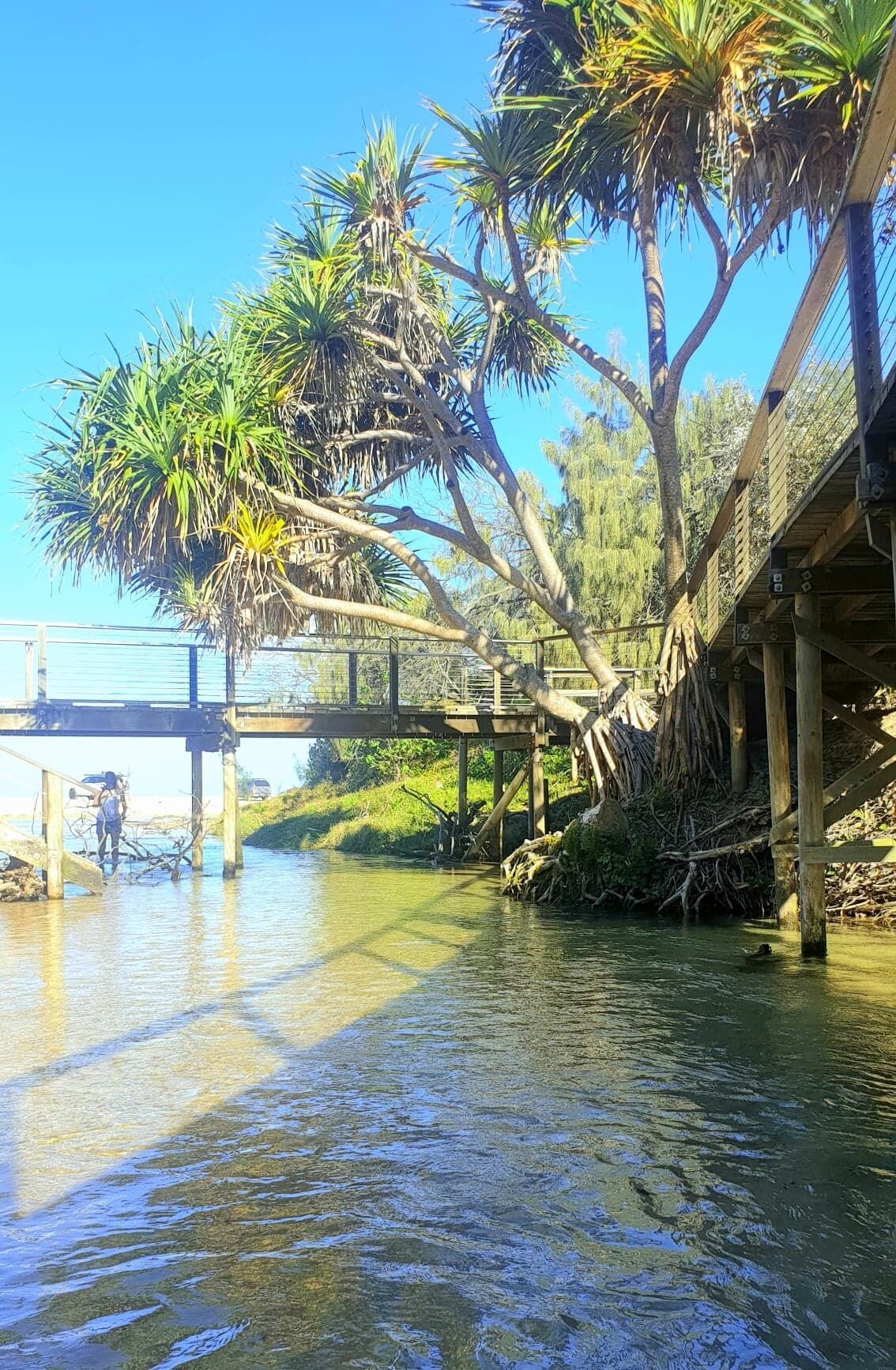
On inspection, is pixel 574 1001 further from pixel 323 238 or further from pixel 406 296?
pixel 323 238

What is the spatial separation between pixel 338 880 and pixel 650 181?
1171 cm

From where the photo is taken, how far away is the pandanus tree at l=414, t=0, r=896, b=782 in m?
12.1

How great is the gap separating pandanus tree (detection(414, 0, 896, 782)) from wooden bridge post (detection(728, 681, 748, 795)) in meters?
0.34

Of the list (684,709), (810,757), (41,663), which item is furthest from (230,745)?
(810,757)

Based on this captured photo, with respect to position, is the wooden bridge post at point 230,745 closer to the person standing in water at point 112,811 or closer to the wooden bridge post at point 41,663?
the person standing in water at point 112,811

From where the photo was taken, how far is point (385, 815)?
29781 millimetres

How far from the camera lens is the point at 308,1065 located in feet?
21.3

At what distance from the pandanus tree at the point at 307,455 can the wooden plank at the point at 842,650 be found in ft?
21.4

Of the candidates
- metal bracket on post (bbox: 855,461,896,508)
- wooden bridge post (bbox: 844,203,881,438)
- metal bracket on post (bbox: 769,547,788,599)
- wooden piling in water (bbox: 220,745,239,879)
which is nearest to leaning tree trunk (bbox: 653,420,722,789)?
metal bracket on post (bbox: 769,547,788,599)

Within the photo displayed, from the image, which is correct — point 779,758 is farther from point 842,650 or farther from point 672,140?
point 672,140

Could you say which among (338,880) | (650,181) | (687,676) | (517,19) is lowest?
(338,880)

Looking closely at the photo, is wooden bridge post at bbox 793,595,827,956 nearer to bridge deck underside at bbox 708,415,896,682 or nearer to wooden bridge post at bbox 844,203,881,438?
bridge deck underside at bbox 708,415,896,682

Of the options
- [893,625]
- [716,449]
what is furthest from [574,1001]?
[716,449]

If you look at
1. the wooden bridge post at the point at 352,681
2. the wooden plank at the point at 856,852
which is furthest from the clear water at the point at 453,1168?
the wooden bridge post at the point at 352,681
